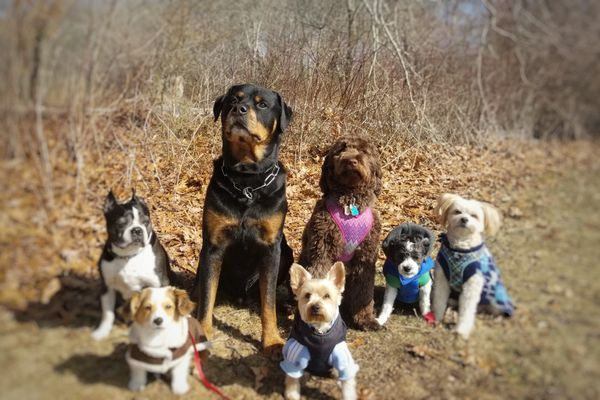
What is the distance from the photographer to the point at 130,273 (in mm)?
2973

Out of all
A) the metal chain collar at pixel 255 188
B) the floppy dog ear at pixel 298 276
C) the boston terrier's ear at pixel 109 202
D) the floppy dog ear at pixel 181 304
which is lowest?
the floppy dog ear at pixel 181 304

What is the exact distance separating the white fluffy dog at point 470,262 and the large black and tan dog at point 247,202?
140 centimetres

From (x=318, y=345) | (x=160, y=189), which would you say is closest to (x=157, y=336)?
(x=318, y=345)

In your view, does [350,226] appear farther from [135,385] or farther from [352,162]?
[135,385]

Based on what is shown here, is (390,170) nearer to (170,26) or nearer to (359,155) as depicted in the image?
(359,155)

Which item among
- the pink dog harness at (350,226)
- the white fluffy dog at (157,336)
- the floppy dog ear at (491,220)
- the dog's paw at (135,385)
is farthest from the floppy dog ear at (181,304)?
the floppy dog ear at (491,220)

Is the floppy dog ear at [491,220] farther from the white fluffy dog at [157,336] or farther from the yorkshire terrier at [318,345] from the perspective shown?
the white fluffy dog at [157,336]

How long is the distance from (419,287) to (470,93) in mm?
1866

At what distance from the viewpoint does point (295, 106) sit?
6.62 meters

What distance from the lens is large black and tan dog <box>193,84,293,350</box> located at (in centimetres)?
381

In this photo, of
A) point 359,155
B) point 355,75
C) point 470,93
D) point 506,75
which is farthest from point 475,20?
point 355,75

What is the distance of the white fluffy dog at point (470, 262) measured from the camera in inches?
120

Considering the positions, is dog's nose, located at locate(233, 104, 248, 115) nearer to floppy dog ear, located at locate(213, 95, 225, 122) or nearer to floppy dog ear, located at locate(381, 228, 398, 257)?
floppy dog ear, located at locate(213, 95, 225, 122)

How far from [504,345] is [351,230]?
1.56 m
